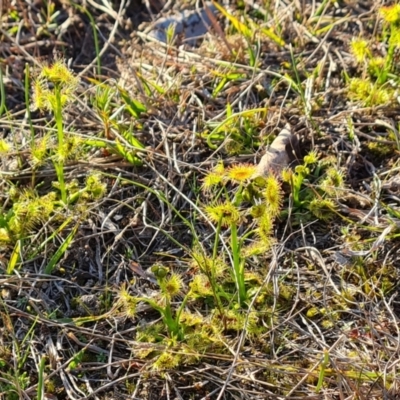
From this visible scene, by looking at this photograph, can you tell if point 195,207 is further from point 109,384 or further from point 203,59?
point 203,59

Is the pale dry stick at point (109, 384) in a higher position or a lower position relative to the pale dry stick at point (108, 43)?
lower

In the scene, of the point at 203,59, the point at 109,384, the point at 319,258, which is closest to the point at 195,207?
the point at 319,258

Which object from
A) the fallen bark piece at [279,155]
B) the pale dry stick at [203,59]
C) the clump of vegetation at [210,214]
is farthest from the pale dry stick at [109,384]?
the pale dry stick at [203,59]

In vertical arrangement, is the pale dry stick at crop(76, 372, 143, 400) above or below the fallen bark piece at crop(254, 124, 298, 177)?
below

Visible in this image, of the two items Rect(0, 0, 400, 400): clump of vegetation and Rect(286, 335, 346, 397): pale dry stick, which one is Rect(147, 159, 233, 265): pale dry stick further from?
Rect(286, 335, 346, 397): pale dry stick

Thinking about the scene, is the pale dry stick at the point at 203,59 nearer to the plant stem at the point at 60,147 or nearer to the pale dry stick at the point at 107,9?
the pale dry stick at the point at 107,9

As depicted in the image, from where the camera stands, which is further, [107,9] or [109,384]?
[107,9]

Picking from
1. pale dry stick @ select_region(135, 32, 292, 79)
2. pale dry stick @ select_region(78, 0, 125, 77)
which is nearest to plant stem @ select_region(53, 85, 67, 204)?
pale dry stick @ select_region(78, 0, 125, 77)

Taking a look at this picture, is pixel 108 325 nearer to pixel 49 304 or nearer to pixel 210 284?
pixel 49 304

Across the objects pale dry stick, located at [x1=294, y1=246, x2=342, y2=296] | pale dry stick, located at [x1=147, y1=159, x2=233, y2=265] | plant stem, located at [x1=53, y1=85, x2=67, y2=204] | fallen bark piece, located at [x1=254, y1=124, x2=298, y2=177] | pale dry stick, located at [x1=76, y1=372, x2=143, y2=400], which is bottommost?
pale dry stick, located at [x1=76, y1=372, x2=143, y2=400]
